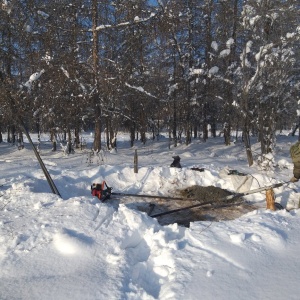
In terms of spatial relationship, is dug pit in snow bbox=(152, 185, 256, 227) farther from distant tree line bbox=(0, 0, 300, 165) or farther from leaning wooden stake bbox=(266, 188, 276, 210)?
distant tree line bbox=(0, 0, 300, 165)

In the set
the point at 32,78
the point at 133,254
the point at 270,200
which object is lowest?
the point at 133,254

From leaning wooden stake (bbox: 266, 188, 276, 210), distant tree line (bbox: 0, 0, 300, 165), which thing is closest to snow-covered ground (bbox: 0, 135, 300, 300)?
leaning wooden stake (bbox: 266, 188, 276, 210)

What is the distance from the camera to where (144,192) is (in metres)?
9.62

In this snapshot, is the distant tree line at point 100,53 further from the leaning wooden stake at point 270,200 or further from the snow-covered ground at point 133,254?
the leaning wooden stake at point 270,200

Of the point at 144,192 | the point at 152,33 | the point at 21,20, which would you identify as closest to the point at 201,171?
the point at 144,192

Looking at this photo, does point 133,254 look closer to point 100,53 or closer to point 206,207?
point 206,207

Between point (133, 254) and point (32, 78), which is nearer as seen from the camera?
point (133, 254)

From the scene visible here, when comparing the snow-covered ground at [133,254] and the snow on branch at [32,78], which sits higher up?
the snow on branch at [32,78]

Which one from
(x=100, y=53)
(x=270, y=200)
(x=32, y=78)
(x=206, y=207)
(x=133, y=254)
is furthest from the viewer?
(x=100, y=53)

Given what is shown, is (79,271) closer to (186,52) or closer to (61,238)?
(61,238)

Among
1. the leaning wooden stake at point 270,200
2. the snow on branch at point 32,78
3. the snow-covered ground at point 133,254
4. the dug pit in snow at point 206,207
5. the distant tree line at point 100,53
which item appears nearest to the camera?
the snow-covered ground at point 133,254

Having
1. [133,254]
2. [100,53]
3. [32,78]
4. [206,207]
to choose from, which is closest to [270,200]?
[206,207]

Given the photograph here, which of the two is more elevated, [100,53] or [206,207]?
[100,53]

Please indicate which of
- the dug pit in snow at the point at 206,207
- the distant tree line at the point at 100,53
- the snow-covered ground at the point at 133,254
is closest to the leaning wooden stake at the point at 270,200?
the snow-covered ground at the point at 133,254
